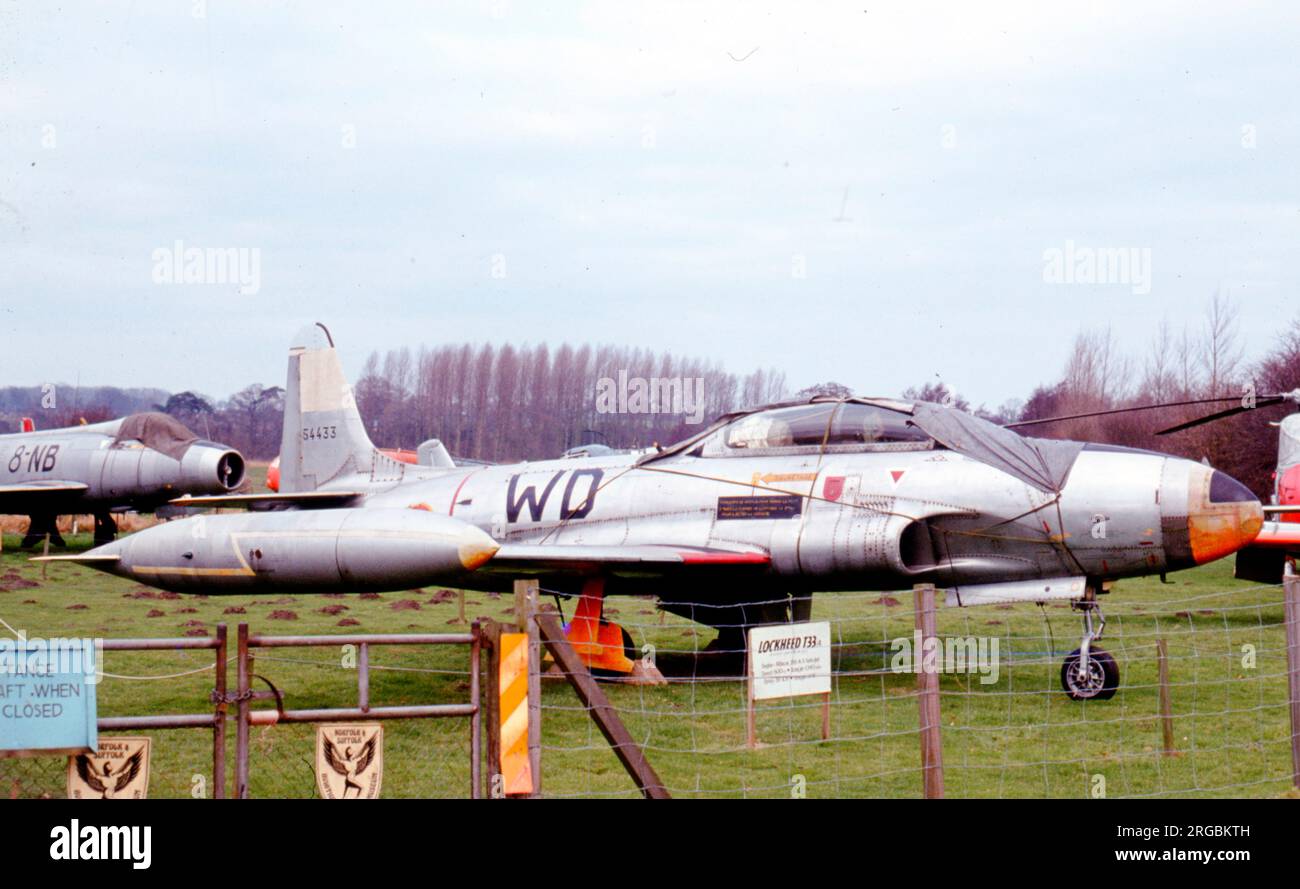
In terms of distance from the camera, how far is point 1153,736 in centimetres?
944

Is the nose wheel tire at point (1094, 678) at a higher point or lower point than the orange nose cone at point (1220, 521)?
lower

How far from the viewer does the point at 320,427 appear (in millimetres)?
16469

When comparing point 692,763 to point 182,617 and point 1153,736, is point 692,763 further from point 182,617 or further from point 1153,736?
point 182,617

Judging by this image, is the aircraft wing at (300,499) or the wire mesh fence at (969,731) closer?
the wire mesh fence at (969,731)

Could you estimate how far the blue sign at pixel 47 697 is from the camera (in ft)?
18.2

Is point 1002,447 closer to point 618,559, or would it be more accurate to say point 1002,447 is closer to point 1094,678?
point 1094,678

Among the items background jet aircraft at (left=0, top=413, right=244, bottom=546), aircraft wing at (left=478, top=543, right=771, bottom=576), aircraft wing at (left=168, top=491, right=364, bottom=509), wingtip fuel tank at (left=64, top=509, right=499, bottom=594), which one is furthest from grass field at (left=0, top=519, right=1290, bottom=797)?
background jet aircraft at (left=0, top=413, right=244, bottom=546)

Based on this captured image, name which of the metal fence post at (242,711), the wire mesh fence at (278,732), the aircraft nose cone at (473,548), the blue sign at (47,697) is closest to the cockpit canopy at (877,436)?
the wire mesh fence at (278,732)

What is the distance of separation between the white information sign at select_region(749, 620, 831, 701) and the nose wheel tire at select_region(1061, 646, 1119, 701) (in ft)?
13.7

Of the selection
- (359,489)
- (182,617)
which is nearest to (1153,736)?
(359,489)

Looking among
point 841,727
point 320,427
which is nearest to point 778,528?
point 841,727

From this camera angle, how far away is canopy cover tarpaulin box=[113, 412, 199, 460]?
99.5ft

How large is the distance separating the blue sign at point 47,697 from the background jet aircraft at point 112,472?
24.9 m

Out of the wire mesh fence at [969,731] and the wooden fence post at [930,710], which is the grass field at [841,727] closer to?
the wire mesh fence at [969,731]
